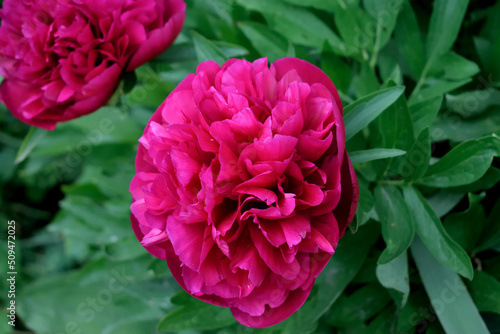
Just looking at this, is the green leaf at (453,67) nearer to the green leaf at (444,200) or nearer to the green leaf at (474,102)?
the green leaf at (474,102)

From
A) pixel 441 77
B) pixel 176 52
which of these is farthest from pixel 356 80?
pixel 176 52

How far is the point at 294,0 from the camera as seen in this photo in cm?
60

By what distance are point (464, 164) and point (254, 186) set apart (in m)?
0.25

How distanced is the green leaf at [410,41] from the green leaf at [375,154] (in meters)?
0.25

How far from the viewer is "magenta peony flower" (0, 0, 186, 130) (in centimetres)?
50

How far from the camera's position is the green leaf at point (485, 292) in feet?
1.69

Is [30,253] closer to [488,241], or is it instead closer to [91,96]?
[91,96]

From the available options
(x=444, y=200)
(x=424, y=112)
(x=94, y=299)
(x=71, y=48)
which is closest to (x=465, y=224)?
(x=444, y=200)

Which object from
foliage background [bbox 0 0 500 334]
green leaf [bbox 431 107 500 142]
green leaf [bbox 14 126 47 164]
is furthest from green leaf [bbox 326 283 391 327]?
green leaf [bbox 14 126 47 164]

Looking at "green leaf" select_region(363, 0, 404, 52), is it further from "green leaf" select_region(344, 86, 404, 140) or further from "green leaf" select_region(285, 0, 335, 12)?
"green leaf" select_region(344, 86, 404, 140)

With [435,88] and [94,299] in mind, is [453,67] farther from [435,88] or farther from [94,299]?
[94,299]

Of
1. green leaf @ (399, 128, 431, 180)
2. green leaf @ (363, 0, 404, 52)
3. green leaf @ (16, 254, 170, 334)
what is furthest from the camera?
green leaf @ (16, 254, 170, 334)

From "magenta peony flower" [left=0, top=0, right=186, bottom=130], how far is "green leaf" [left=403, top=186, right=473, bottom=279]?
1.09 feet

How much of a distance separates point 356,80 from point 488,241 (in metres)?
0.25
